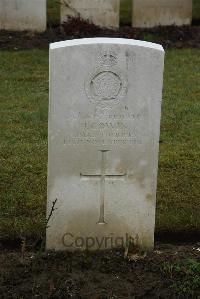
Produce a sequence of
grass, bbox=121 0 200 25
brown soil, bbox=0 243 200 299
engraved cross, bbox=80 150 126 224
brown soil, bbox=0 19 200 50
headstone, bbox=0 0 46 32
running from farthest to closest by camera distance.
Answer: grass, bbox=121 0 200 25, headstone, bbox=0 0 46 32, brown soil, bbox=0 19 200 50, engraved cross, bbox=80 150 126 224, brown soil, bbox=0 243 200 299

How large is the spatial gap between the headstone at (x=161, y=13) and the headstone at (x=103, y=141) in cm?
700

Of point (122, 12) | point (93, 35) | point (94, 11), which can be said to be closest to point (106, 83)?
point (93, 35)

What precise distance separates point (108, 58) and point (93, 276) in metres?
1.34

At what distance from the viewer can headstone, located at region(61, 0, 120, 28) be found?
11133mm

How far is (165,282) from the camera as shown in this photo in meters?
4.43

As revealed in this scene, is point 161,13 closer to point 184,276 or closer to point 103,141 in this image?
point 103,141

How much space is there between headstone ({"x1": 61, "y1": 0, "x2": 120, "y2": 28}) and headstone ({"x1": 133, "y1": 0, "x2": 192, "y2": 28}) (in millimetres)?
353

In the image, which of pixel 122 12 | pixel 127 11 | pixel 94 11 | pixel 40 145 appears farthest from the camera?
pixel 127 11

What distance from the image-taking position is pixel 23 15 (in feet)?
36.2

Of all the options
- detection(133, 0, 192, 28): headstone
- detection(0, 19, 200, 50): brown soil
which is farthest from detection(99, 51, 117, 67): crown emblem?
detection(133, 0, 192, 28): headstone

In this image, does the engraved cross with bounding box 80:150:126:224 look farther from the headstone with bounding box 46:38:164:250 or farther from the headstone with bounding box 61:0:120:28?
the headstone with bounding box 61:0:120:28

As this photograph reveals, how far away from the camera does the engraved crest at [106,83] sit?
4410mm

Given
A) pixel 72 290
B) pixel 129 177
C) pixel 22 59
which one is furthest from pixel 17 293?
pixel 22 59

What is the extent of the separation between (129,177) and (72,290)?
2.68 feet
